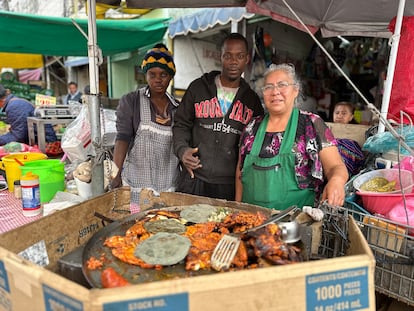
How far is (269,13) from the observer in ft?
12.2

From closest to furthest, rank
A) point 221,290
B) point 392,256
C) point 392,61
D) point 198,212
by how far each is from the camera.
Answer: point 221,290, point 392,256, point 198,212, point 392,61

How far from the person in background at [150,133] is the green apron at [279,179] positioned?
3.18 ft

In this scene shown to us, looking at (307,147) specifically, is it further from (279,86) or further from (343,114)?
(343,114)

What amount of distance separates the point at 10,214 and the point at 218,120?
5.00 feet

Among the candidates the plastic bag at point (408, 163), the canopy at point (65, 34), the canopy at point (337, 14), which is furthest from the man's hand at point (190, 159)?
the canopy at point (65, 34)

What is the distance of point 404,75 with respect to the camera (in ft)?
6.87

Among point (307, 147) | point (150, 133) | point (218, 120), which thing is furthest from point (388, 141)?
point (150, 133)

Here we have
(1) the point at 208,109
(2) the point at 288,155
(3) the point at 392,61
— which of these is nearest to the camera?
(2) the point at 288,155

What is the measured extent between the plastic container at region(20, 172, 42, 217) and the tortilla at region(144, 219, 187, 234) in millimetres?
926

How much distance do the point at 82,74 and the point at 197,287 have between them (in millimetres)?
15395

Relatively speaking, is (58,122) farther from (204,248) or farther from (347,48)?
(347,48)

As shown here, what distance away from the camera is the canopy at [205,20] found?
518cm

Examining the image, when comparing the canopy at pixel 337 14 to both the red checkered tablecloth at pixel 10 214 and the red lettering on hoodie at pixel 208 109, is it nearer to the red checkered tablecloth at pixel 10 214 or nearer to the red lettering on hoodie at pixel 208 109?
the red lettering on hoodie at pixel 208 109

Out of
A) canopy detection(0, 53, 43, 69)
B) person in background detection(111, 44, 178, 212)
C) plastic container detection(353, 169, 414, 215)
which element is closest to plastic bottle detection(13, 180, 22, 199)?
person in background detection(111, 44, 178, 212)
